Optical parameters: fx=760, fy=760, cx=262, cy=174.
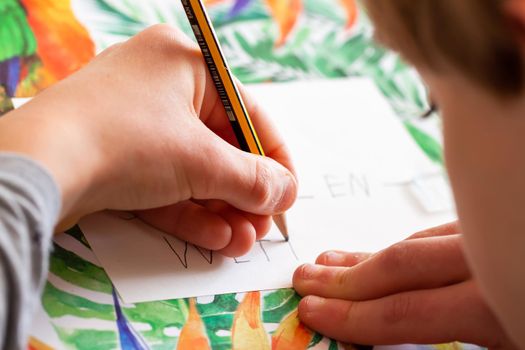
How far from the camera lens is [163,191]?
1.86 feet

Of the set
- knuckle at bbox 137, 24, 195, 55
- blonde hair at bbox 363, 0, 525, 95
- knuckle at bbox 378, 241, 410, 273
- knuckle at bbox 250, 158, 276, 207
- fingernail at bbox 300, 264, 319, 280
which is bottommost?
fingernail at bbox 300, 264, 319, 280

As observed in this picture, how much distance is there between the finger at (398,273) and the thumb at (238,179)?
0.07 metres

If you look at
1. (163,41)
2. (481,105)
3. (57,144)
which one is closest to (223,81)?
(163,41)

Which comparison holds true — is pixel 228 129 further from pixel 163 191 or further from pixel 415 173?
pixel 415 173

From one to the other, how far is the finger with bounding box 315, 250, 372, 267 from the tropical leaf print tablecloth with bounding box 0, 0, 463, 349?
49 millimetres

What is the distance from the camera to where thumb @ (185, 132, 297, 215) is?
570 mm

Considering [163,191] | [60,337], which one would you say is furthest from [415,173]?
[60,337]

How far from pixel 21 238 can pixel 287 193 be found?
0.81 ft

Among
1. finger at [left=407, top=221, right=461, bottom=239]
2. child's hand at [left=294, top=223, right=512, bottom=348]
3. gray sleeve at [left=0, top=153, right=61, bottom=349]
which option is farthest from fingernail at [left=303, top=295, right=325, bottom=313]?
gray sleeve at [left=0, top=153, right=61, bottom=349]

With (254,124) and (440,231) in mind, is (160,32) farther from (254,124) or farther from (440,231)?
(440,231)

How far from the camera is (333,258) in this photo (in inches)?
24.8

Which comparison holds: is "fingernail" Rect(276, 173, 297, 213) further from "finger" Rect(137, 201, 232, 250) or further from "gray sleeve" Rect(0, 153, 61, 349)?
"gray sleeve" Rect(0, 153, 61, 349)

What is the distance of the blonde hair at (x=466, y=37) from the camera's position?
0.37 metres

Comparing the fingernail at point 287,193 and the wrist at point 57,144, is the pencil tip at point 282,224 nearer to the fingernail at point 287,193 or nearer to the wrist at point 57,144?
the fingernail at point 287,193
